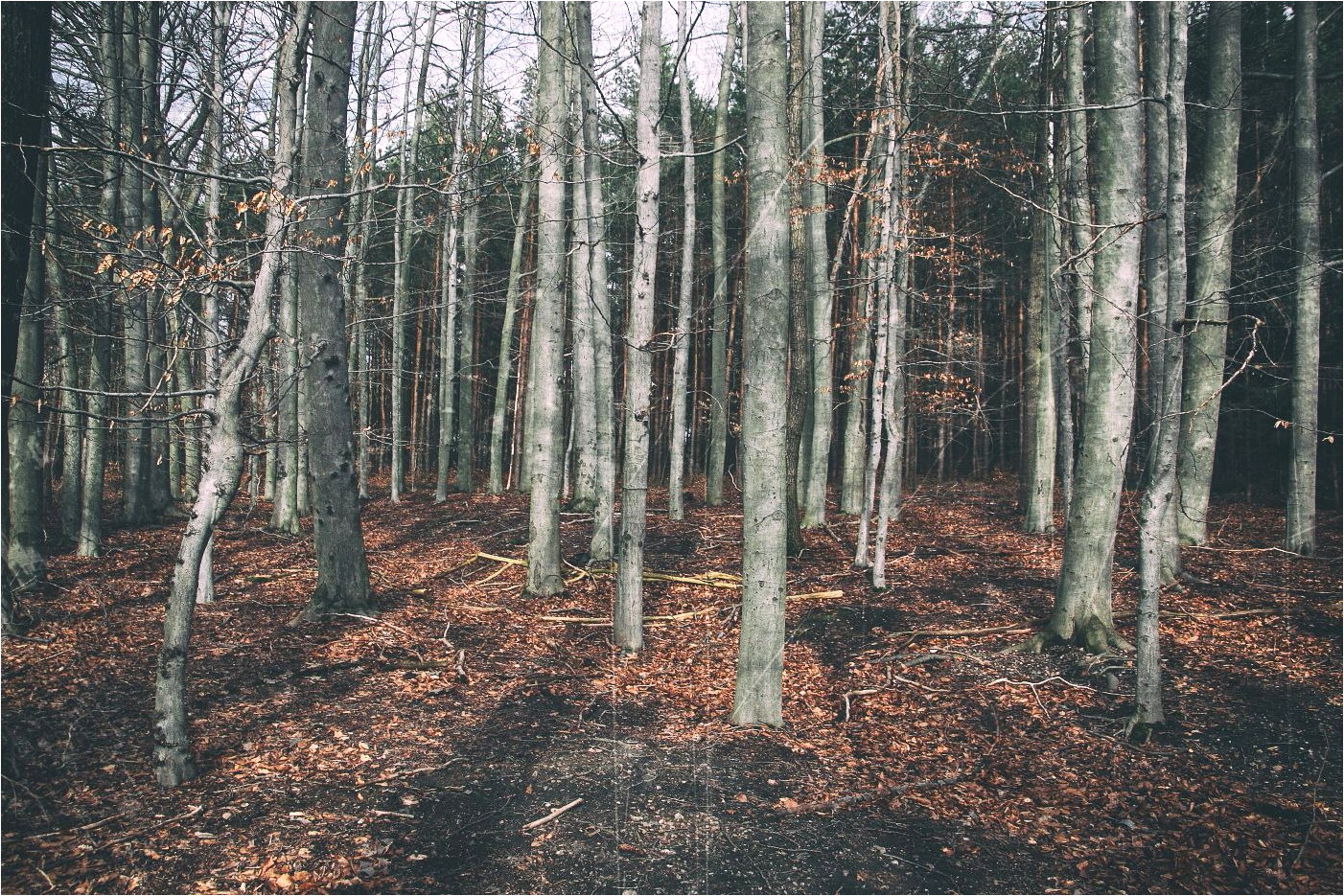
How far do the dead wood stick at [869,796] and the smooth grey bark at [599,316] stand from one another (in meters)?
4.86

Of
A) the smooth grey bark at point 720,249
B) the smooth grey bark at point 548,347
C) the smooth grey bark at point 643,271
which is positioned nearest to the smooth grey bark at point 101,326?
the smooth grey bark at point 548,347

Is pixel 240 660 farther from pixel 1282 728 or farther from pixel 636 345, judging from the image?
pixel 1282 728

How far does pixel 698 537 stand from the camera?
1332 cm

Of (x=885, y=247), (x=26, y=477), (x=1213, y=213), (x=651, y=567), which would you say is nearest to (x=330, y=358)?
(x=26, y=477)

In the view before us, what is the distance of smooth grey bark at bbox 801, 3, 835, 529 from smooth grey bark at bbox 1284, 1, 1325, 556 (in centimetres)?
655

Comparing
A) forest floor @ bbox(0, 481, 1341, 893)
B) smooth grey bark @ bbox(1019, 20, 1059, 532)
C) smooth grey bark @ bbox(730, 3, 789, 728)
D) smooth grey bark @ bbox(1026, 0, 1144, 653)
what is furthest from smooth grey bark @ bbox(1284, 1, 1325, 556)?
smooth grey bark @ bbox(730, 3, 789, 728)

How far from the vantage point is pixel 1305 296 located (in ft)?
33.9

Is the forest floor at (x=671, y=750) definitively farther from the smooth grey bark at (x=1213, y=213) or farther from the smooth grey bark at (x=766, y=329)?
the smooth grey bark at (x=1213, y=213)

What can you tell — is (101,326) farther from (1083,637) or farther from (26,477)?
(1083,637)

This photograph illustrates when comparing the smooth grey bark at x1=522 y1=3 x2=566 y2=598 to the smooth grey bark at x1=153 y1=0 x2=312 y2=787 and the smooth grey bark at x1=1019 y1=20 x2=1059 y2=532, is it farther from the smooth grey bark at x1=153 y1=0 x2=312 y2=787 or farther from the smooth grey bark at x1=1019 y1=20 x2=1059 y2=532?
the smooth grey bark at x1=1019 y1=20 x2=1059 y2=532

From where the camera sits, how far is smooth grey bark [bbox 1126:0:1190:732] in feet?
17.3

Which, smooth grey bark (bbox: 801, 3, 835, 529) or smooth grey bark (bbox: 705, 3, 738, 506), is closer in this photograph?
smooth grey bark (bbox: 801, 3, 835, 529)

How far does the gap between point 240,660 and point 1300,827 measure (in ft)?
26.8

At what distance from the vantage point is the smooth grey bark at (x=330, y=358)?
7949 mm
